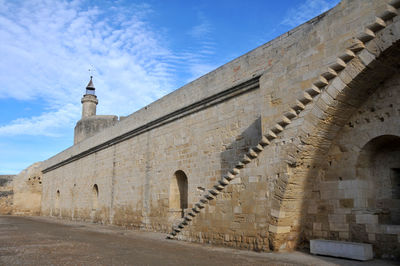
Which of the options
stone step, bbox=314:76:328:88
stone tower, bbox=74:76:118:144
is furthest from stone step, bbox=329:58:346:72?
stone tower, bbox=74:76:118:144

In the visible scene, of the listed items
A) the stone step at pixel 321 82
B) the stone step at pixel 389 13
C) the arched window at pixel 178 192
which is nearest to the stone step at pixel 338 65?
the stone step at pixel 321 82

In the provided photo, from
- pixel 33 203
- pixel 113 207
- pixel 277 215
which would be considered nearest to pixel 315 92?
pixel 277 215

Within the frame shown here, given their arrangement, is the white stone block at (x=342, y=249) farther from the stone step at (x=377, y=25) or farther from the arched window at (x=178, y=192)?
the arched window at (x=178, y=192)

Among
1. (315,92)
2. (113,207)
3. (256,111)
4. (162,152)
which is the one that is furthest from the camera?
(113,207)

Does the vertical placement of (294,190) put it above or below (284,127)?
below

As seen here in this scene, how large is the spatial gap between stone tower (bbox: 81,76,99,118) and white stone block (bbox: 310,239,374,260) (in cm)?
2590

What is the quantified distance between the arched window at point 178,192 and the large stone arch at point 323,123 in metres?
5.60

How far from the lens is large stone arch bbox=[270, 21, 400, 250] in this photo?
17.1 feet

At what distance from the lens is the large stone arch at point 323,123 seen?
521cm

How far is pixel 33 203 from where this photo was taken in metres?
→ 28.3

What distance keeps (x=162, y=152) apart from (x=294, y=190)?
22.3ft

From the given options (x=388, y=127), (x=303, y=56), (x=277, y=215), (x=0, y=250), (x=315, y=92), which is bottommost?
(x=0, y=250)

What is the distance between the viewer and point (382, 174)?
586cm

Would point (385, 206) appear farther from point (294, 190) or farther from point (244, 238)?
point (244, 238)
